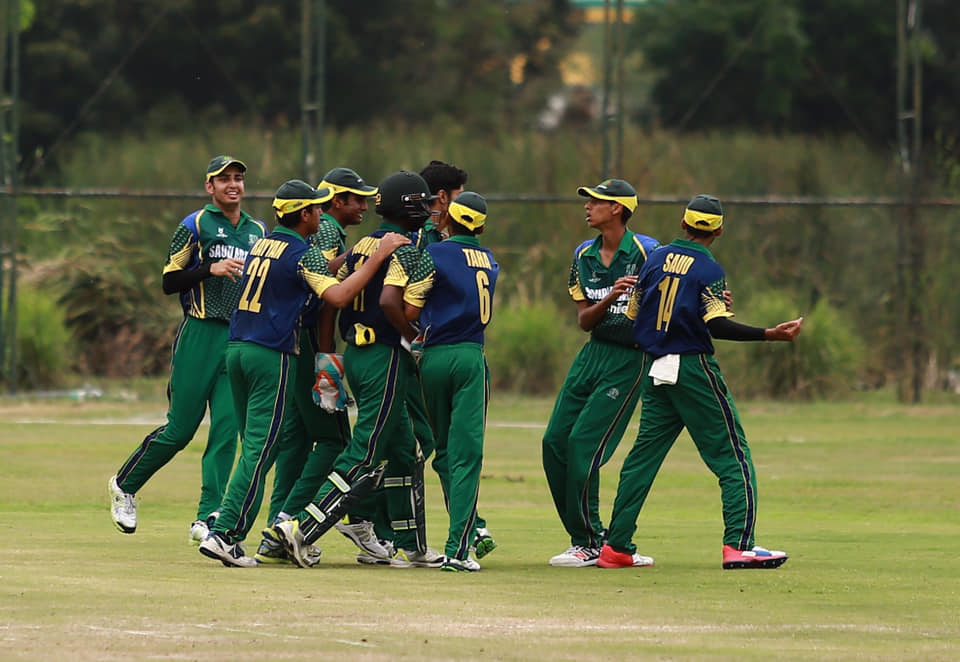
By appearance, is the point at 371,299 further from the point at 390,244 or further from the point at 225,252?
the point at 225,252

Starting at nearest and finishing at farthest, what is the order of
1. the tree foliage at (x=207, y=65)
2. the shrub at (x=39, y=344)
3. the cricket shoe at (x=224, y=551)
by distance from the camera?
the cricket shoe at (x=224, y=551)
the shrub at (x=39, y=344)
the tree foliage at (x=207, y=65)

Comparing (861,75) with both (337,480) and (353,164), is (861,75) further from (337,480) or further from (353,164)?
(337,480)

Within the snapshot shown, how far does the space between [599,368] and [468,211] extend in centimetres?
138

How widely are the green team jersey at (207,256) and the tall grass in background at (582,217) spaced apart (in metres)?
12.4

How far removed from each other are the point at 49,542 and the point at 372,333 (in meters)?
2.40

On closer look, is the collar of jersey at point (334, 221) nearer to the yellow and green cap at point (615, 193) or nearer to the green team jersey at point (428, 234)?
the green team jersey at point (428, 234)

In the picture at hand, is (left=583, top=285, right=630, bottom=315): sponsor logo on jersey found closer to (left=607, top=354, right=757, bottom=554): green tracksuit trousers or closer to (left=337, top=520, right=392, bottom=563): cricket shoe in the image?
(left=607, top=354, right=757, bottom=554): green tracksuit trousers

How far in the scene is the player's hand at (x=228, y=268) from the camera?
1129cm

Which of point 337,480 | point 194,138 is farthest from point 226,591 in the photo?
point 194,138

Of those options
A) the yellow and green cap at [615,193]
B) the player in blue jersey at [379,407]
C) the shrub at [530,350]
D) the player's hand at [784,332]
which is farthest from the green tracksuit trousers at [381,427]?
the shrub at [530,350]

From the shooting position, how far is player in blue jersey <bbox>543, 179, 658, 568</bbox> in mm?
11430

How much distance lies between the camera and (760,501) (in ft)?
50.0

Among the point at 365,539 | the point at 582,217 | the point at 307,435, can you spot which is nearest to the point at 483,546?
the point at 365,539

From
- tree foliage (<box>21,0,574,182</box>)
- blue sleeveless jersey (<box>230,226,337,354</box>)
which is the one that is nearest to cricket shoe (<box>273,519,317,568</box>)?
blue sleeveless jersey (<box>230,226,337,354</box>)
